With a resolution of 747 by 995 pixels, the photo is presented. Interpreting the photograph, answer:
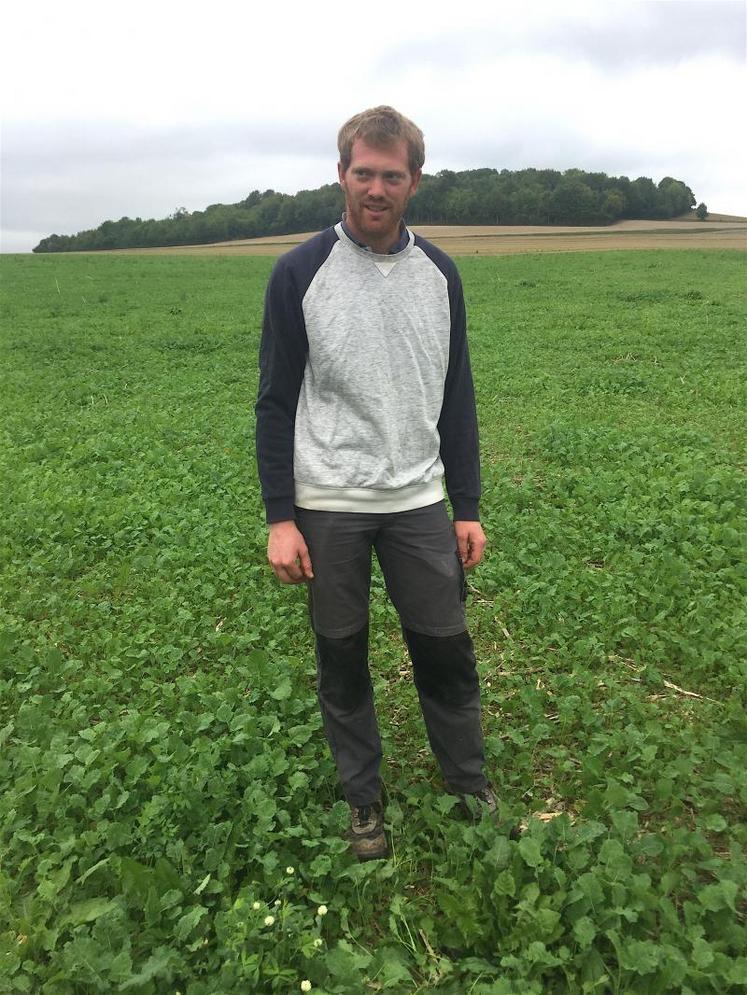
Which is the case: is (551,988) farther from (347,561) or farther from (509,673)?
(509,673)

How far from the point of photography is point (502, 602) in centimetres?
443

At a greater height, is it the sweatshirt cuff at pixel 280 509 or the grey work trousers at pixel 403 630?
the sweatshirt cuff at pixel 280 509

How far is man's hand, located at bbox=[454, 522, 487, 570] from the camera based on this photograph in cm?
270

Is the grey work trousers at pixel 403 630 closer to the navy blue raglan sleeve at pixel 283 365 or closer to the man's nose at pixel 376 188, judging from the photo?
the navy blue raglan sleeve at pixel 283 365

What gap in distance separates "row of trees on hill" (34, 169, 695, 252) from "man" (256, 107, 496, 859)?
53314 millimetres

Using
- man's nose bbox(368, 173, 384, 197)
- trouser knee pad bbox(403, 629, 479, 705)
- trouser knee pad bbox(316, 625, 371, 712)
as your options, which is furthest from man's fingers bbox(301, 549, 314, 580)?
man's nose bbox(368, 173, 384, 197)

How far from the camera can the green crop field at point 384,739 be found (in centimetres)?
224

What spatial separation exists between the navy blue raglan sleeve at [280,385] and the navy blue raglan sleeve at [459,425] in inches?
22.8

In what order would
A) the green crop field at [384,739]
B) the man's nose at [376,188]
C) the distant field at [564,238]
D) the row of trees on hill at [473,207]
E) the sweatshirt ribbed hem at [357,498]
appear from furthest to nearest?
the row of trees on hill at [473,207] < the distant field at [564,238] < the sweatshirt ribbed hem at [357,498] < the green crop field at [384,739] < the man's nose at [376,188]

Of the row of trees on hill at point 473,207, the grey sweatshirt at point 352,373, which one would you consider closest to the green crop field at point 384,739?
the grey sweatshirt at point 352,373

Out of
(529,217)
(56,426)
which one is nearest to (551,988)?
(56,426)

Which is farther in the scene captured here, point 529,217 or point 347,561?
point 529,217

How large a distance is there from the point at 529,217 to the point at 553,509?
5793 centimetres

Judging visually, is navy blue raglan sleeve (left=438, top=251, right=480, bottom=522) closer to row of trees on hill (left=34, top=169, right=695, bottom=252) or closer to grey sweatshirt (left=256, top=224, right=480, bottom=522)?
grey sweatshirt (left=256, top=224, right=480, bottom=522)
